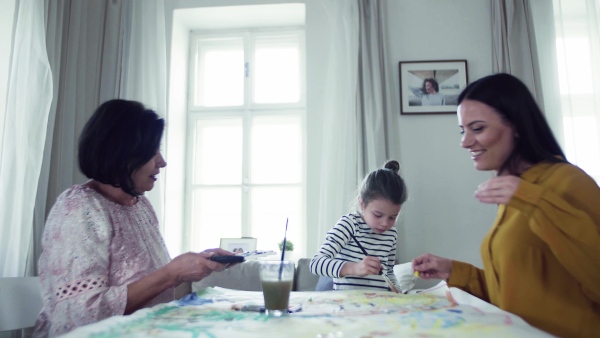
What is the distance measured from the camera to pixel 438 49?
301cm

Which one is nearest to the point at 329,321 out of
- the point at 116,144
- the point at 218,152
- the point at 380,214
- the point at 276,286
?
the point at 276,286

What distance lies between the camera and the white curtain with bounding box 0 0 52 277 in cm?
226

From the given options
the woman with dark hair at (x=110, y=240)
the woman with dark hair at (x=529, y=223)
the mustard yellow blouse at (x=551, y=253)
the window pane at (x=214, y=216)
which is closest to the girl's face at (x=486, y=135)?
the woman with dark hair at (x=529, y=223)

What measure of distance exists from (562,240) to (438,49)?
2.25m

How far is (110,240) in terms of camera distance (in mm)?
1325

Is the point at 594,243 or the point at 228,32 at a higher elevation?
the point at 228,32

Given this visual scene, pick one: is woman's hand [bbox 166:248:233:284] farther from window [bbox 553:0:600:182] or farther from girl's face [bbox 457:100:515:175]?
window [bbox 553:0:600:182]

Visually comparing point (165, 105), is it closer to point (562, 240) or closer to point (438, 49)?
point (438, 49)

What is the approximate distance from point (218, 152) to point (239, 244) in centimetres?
76

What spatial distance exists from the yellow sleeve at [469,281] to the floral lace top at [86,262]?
0.87 meters

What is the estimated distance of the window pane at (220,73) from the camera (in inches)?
136

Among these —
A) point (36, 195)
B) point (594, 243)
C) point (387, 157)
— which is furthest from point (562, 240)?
point (36, 195)

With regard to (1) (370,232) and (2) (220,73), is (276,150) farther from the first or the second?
(1) (370,232)

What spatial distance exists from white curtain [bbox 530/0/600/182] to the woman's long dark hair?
175 cm
